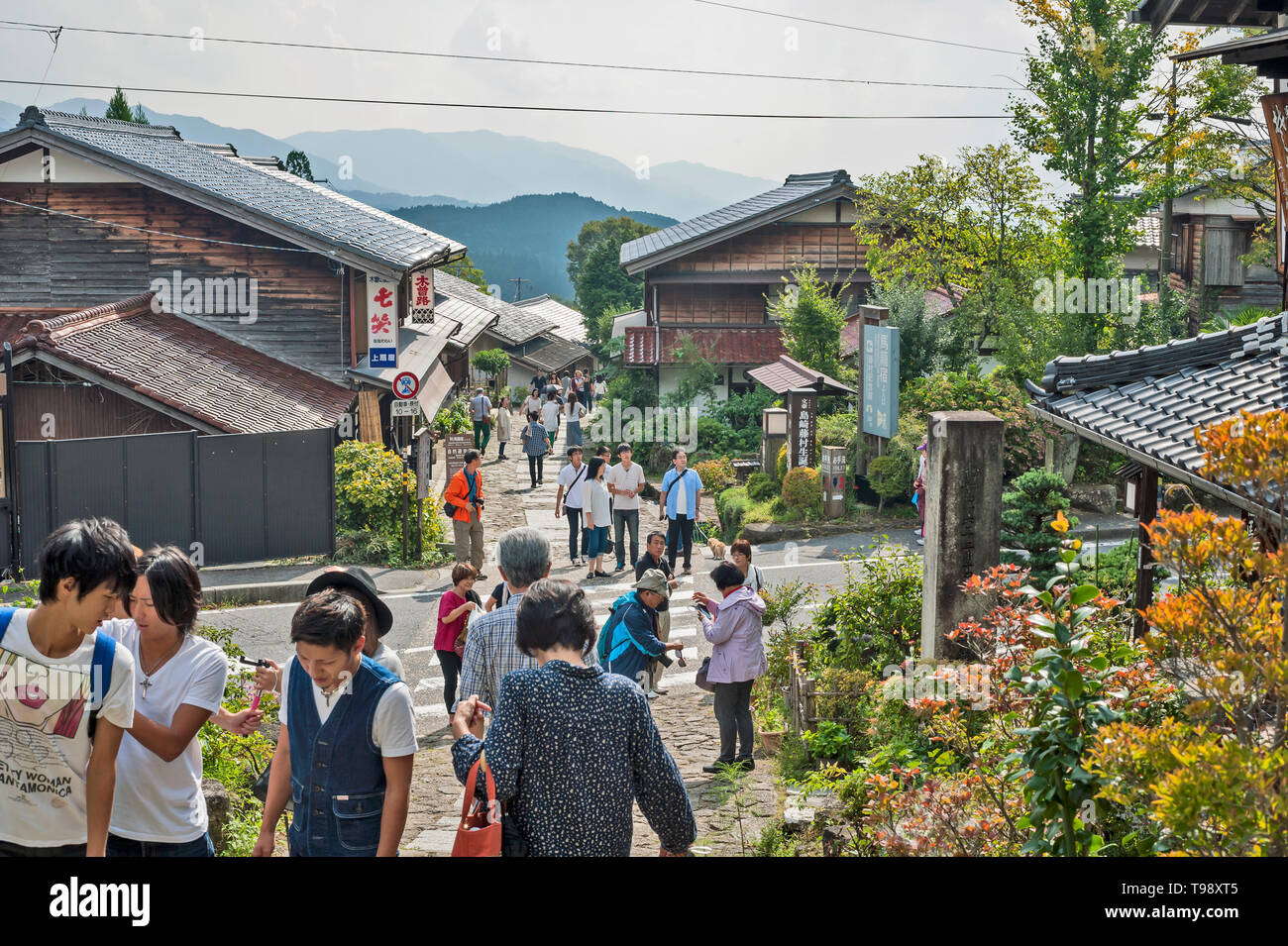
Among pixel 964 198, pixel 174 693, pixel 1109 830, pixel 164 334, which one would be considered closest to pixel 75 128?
pixel 164 334

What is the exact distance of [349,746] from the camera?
392cm

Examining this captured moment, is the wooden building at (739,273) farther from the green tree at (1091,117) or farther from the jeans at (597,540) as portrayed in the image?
the jeans at (597,540)

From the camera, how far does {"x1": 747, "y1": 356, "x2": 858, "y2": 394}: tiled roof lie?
20969 millimetres

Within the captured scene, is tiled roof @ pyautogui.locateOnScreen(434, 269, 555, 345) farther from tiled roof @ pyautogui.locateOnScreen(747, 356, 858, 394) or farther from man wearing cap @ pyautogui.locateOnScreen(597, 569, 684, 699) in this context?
man wearing cap @ pyautogui.locateOnScreen(597, 569, 684, 699)

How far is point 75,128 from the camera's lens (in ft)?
71.2

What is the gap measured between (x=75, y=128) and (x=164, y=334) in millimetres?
5408

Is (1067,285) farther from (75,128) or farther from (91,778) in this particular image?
(91,778)

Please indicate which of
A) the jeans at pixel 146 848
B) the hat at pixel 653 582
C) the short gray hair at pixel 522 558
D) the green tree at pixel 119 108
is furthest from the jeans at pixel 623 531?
the green tree at pixel 119 108

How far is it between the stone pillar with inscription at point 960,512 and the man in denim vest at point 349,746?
19.9ft

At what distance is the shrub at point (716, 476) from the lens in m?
23.1

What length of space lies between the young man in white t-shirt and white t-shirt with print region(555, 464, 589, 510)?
12197mm

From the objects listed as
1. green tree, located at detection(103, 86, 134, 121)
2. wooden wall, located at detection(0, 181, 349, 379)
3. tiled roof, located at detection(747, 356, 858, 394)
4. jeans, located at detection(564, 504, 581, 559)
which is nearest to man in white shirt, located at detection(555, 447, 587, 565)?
jeans, located at detection(564, 504, 581, 559)
